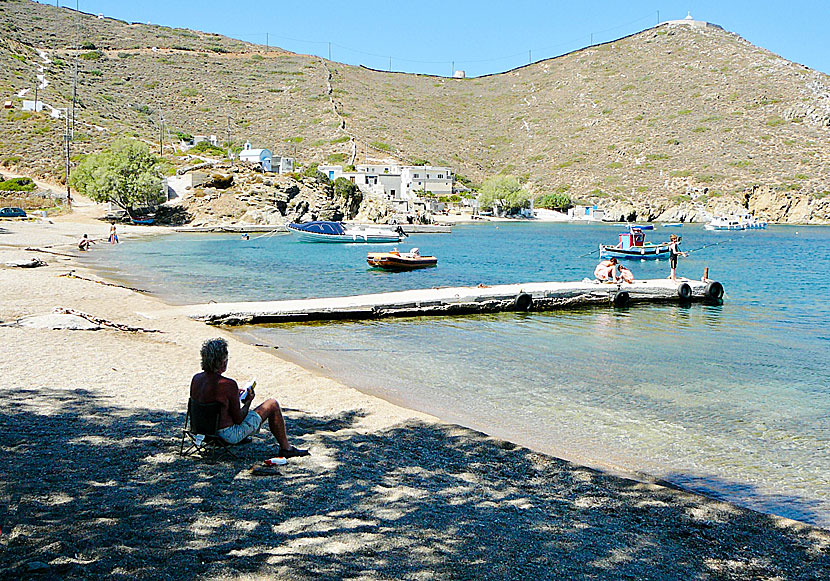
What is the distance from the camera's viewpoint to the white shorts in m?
6.62

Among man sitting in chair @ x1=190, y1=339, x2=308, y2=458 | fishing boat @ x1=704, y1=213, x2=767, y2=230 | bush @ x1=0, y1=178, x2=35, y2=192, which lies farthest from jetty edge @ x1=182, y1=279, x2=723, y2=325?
fishing boat @ x1=704, y1=213, x2=767, y2=230

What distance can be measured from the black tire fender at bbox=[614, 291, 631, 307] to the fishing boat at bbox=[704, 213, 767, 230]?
83.9 meters

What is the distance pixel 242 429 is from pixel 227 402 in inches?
13.7

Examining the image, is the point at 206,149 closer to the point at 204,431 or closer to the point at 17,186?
the point at 17,186

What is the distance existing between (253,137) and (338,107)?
2365cm

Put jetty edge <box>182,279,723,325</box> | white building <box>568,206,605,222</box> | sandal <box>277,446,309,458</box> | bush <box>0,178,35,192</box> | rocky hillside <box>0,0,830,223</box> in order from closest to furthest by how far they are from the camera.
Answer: sandal <box>277,446,309,458</box> → jetty edge <box>182,279,723,325</box> → bush <box>0,178,35,192</box> → rocky hillside <box>0,0,830,223</box> → white building <box>568,206,605,222</box>

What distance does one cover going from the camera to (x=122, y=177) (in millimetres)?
64000

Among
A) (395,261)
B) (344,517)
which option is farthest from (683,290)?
(344,517)

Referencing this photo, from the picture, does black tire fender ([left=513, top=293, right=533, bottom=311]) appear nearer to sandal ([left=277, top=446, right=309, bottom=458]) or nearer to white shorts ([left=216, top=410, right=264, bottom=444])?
sandal ([left=277, top=446, right=309, bottom=458])

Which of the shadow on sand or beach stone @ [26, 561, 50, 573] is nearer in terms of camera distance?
beach stone @ [26, 561, 50, 573]

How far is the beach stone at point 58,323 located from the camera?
13453 mm

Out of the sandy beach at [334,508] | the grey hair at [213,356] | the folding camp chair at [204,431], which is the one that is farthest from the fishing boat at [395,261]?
the grey hair at [213,356]

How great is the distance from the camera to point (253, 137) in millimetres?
120812

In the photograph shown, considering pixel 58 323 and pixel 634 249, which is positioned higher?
pixel 634 249
